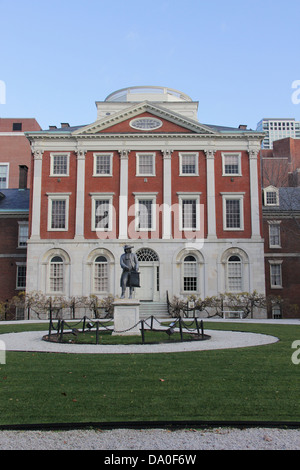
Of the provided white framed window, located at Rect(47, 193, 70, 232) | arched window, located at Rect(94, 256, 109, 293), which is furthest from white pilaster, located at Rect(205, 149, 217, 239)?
white framed window, located at Rect(47, 193, 70, 232)

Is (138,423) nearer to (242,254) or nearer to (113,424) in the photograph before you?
(113,424)

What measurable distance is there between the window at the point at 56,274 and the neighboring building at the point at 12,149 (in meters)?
37.9

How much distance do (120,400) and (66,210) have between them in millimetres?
28505

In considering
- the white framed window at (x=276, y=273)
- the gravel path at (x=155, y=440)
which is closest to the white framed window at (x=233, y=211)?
the white framed window at (x=276, y=273)

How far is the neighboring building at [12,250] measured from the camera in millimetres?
37312

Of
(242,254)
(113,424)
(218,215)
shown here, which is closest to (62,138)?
(218,215)

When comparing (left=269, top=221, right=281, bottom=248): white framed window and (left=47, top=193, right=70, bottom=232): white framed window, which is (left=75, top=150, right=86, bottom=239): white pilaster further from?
(left=269, top=221, right=281, bottom=248): white framed window

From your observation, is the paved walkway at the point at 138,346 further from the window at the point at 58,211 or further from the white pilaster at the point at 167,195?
the window at the point at 58,211

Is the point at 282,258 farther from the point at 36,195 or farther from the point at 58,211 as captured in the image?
the point at 36,195

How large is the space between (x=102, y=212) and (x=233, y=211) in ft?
32.5

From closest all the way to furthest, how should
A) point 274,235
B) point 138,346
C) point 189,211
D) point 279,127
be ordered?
point 138,346 < point 189,211 < point 274,235 < point 279,127

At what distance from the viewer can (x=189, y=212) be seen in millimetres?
35406

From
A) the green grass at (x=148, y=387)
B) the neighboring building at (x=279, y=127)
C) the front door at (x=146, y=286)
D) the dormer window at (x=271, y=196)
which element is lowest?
the green grass at (x=148, y=387)

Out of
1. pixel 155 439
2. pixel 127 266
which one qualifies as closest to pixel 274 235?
pixel 127 266
